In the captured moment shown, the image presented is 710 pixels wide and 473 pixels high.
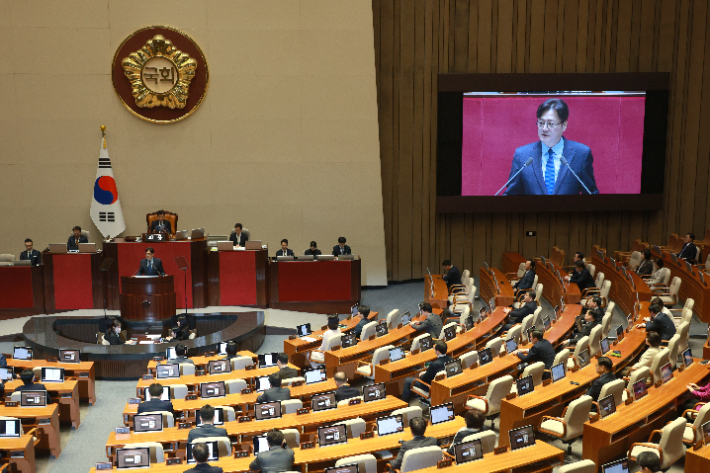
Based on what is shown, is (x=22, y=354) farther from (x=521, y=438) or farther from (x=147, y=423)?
(x=521, y=438)

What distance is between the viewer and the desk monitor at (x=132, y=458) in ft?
20.8

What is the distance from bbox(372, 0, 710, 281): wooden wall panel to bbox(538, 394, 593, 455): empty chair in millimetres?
9274

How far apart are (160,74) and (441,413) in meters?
10.1

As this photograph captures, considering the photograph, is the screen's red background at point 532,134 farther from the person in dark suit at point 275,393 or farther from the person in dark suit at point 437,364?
the person in dark suit at point 275,393

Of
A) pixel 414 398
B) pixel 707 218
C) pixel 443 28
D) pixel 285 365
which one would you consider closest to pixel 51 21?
pixel 443 28

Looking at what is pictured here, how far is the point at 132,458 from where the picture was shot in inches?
251

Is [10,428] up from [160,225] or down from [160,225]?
down

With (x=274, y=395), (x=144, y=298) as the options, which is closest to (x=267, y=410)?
(x=274, y=395)

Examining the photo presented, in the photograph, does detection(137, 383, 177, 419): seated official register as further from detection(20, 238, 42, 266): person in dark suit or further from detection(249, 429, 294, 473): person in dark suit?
detection(20, 238, 42, 266): person in dark suit

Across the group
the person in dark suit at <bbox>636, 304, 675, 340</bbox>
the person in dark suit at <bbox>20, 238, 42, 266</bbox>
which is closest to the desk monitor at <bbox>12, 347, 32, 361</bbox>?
the person in dark suit at <bbox>20, 238, 42, 266</bbox>

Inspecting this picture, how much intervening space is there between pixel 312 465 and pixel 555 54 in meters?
12.4

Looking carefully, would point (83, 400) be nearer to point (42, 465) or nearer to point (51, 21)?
point (42, 465)

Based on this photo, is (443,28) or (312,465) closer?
(312,465)

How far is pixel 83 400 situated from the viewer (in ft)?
31.3
